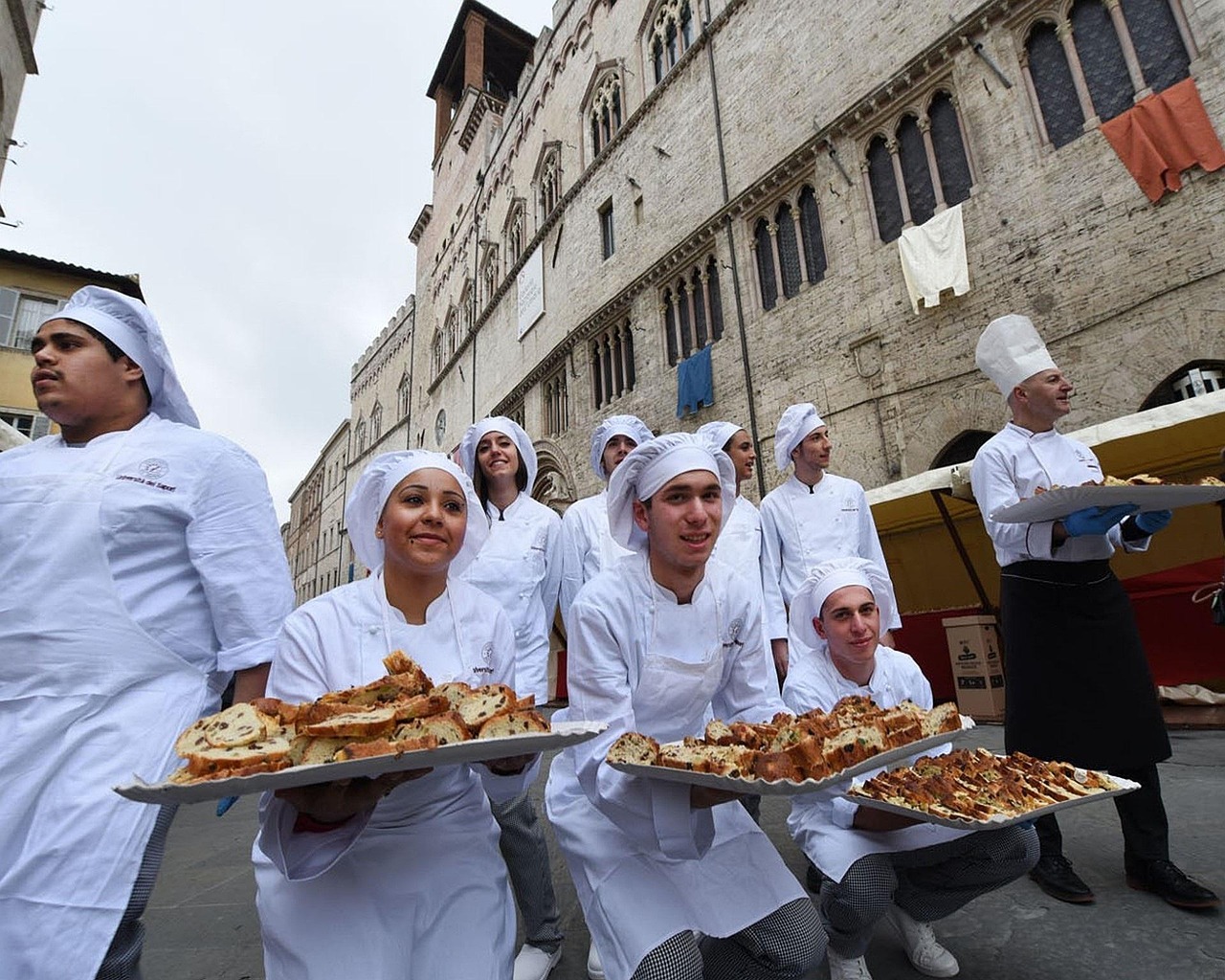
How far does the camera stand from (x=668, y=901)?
1.74m

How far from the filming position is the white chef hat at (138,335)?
1913 millimetres

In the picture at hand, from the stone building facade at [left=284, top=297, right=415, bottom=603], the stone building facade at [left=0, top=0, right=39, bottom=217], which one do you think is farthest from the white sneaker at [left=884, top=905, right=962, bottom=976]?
the stone building facade at [left=284, top=297, right=415, bottom=603]

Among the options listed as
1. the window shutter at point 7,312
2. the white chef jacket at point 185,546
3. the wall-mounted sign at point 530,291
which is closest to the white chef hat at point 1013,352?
the white chef jacket at point 185,546

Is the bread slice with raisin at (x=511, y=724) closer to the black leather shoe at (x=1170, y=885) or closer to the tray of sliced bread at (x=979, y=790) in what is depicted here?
the tray of sliced bread at (x=979, y=790)

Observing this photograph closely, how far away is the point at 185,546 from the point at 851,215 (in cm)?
1173

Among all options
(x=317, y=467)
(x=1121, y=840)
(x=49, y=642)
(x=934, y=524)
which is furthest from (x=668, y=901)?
(x=317, y=467)

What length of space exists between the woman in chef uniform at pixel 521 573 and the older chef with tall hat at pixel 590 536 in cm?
8

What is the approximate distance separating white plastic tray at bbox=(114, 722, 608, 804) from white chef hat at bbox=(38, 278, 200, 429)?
142 cm

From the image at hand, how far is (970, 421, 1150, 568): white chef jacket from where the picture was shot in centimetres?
284

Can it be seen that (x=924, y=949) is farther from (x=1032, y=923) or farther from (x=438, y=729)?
(x=438, y=729)

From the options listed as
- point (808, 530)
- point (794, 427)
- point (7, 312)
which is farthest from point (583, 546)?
point (7, 312)

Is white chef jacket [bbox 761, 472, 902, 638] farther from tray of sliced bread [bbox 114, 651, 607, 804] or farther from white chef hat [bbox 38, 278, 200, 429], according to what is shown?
white chef hat [bbox 38, 278, 200, 429]

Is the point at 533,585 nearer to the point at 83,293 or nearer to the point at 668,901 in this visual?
the point at 668,901

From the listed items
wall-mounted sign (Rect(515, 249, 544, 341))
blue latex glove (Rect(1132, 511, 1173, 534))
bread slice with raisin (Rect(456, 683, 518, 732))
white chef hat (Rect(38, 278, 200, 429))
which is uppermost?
wall-mounted sign (Rect(515, 249, 544, 341))
